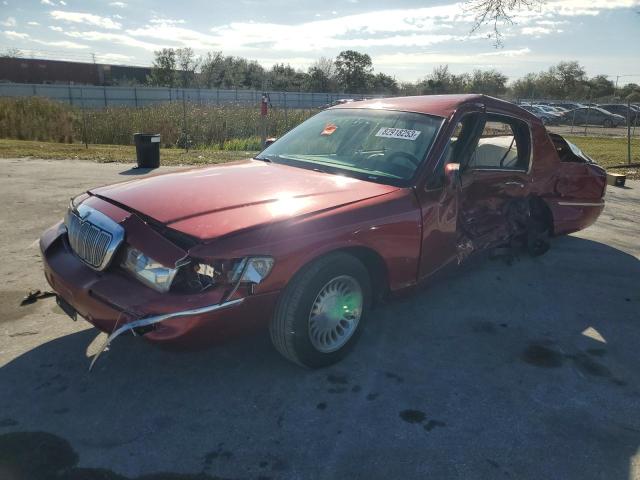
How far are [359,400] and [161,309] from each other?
1269 mm

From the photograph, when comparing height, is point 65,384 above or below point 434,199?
below

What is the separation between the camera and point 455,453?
2.61 metres

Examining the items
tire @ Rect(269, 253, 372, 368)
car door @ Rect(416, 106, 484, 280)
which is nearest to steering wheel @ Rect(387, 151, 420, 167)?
car door @ Rect(416, 106, 484, 280)

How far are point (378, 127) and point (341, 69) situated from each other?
81.8 meters

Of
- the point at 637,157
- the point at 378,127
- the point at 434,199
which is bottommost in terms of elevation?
the point at 637,157

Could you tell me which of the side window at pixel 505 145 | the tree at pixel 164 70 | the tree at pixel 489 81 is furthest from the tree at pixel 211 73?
the side window at pixel 505 145

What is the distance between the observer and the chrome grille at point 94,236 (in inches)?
115

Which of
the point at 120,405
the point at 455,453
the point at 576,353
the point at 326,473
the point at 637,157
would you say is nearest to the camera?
the point at 326,473

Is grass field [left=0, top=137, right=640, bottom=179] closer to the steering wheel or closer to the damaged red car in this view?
the damaged red car

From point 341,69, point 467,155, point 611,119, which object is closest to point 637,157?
point 467,155

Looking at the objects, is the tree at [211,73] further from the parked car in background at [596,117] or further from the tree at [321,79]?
the parked car in background at [596,117]

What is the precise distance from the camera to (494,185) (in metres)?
4.64

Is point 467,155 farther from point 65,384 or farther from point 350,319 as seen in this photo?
point 65,384

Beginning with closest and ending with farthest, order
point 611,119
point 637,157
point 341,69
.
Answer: point 637,157 → point 611,119 → point 341,69
